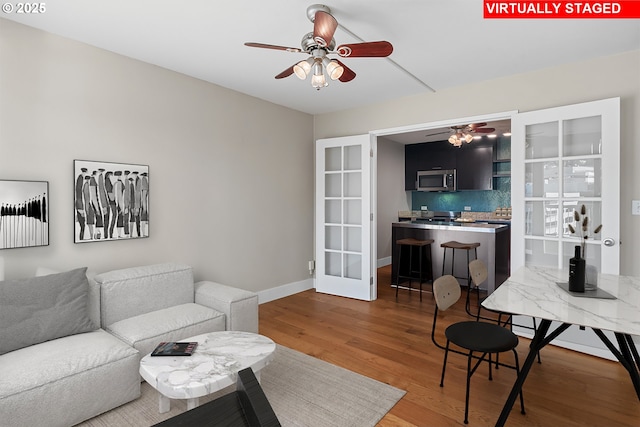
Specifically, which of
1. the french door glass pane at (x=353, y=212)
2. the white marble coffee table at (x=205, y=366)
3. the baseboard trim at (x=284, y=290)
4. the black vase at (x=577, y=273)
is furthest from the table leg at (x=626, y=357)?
the baseboard trim at (x=284, y=290)

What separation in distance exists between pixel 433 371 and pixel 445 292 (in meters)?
0.72

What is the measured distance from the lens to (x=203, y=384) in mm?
1712

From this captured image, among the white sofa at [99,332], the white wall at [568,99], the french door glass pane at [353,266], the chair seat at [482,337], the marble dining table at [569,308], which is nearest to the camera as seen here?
the marble dining table at [569,308]

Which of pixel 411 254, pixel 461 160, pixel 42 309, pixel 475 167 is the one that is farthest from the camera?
pixel 461 160

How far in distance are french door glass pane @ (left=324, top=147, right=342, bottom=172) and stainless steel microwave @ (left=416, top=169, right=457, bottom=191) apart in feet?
9.65

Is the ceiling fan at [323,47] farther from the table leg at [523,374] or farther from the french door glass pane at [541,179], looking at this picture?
the french door glass pane at [541,179]

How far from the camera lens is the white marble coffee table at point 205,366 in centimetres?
171

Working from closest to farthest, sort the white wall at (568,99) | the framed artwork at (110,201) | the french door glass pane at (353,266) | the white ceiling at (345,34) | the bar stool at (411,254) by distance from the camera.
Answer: the white ceiling at (345,34), the framed artwork at (110,201), the white wall at (568,99), the french door glass pane at (353,266), the bar stool at (411,254)

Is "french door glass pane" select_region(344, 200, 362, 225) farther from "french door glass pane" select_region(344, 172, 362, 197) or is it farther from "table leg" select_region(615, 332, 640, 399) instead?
"table leg" select_region(615, 332, 640, 399)

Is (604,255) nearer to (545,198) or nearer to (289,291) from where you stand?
(545,198)

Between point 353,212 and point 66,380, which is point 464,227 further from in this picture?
point 66,380

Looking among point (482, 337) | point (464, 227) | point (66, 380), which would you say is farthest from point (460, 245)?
point (66, 380)

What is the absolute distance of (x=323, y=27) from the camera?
203 centimetres

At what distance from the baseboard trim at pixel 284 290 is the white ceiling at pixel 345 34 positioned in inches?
102
